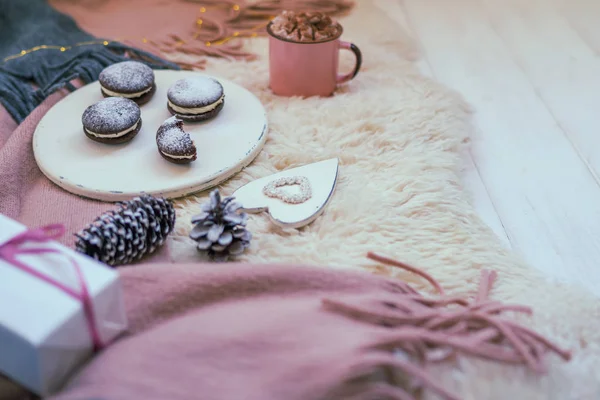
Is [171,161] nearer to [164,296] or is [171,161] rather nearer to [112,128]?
[112,128]

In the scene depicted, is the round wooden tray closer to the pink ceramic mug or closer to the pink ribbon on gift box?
the pink ceramic mug

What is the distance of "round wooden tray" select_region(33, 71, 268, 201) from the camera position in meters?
0.83

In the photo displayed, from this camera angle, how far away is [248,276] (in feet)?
2.12

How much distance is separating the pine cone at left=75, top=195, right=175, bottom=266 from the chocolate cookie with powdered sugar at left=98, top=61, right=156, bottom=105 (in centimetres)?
28

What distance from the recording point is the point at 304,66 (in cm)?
106

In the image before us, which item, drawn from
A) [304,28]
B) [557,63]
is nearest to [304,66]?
[304,28]

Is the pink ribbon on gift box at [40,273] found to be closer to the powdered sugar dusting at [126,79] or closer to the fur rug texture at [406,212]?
the fur rug texture at [406,212]

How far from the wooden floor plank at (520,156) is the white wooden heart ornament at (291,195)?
271 millimetres

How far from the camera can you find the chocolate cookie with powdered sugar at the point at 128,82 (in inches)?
37.5

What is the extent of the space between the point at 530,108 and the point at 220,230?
0.71 meters

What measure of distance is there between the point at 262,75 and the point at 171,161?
38cm

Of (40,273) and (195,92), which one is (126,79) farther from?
(40,273)

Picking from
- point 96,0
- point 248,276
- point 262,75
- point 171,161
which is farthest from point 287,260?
point 96,0

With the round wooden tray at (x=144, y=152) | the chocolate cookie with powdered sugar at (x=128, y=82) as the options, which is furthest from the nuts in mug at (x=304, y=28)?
the chocolate cookie with powdered sugar at (x=128, y=82)
